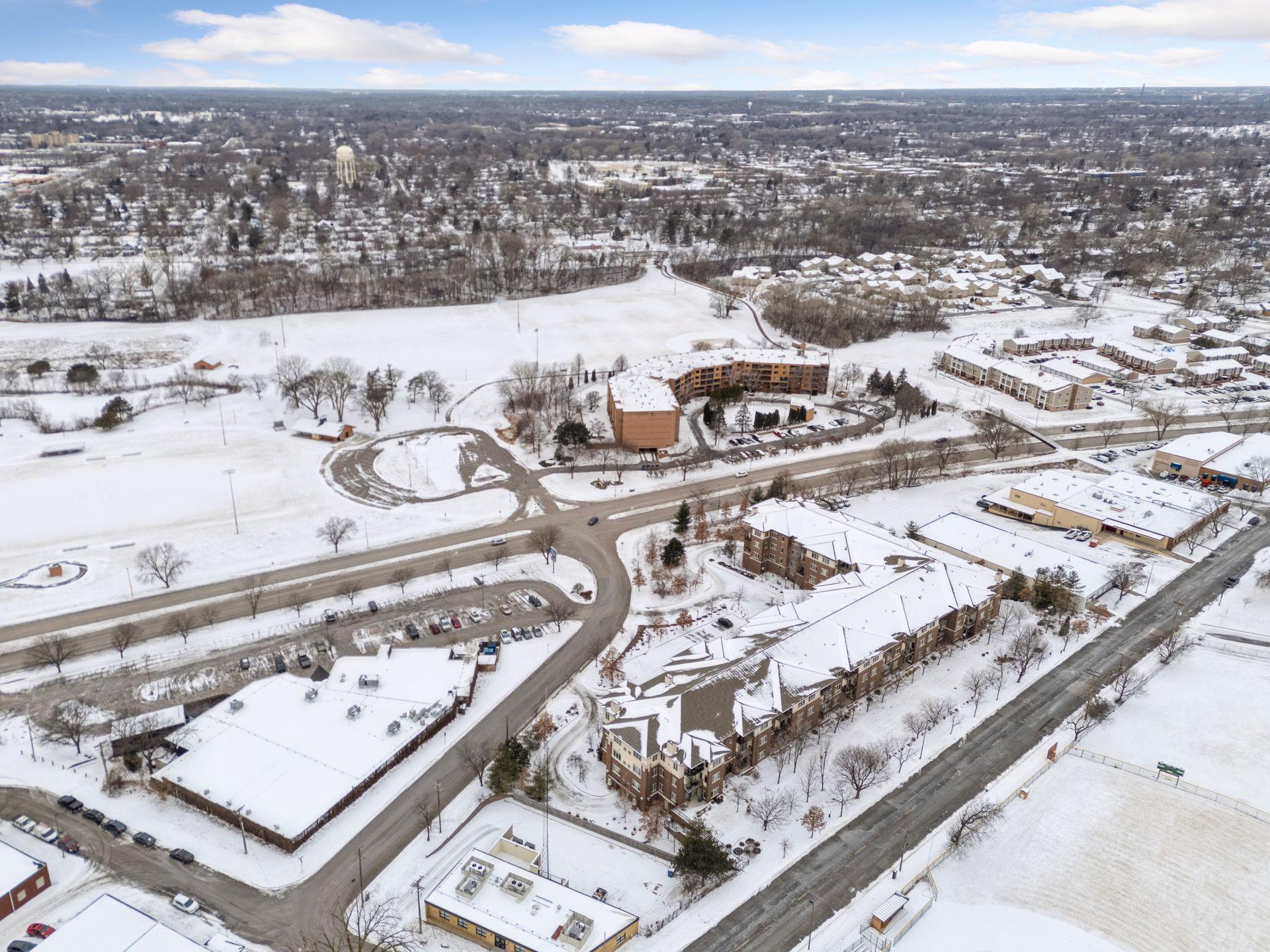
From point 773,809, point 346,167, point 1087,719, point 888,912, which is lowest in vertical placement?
point 888,912

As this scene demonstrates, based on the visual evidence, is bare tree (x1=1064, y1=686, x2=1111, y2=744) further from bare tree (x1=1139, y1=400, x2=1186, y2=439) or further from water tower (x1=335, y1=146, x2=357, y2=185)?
water tower (x1=335, y1=146, x2=357, y2=185)

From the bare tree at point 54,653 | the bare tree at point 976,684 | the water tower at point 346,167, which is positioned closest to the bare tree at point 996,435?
the bare tree at point 976,684

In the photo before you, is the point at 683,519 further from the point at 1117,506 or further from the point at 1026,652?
the point at 1117,506

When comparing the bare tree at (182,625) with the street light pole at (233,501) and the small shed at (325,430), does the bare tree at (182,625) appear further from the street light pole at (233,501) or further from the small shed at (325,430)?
the small shed at (325,430)

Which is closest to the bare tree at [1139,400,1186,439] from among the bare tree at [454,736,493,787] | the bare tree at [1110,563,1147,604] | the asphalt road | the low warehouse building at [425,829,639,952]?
the bare tree at [1110,563,1147,604]

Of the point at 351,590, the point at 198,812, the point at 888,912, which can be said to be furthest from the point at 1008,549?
the point at 198,812

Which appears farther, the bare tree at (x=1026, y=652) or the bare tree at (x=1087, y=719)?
the bare tree at (x=1026, y=652)

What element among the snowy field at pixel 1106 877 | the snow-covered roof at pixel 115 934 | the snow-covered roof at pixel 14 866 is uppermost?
the snow-covered roof at pixel 14 866
